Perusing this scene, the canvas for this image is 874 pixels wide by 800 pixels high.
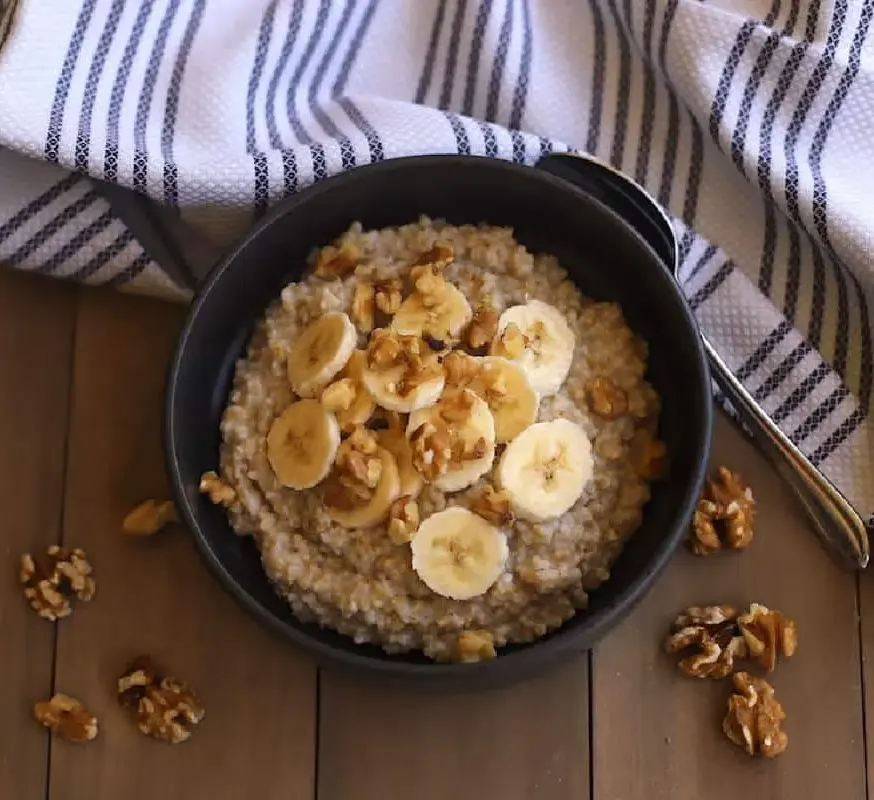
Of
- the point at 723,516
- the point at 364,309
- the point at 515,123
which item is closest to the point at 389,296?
the point at 364,309

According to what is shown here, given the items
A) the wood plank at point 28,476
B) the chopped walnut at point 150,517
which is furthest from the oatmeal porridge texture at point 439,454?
the wood plank at point 28,476

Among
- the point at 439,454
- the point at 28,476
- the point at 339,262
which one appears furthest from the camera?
the point at 28,476

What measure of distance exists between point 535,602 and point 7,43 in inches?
26.8

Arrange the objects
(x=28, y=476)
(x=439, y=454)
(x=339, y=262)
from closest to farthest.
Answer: (x=439, y=454), (x=339, y=262), (x=28, y=476)

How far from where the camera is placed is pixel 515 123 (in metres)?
1.15

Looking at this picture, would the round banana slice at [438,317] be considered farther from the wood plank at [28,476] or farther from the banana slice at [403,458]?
the wood plank at [28,476]

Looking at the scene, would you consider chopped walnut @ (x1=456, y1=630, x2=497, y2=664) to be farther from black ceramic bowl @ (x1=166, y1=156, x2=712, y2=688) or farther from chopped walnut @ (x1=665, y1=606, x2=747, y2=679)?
chopped walnut @ (x1=665, y1=606, x2=747, y2=679)

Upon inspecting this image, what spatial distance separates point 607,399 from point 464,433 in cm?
14

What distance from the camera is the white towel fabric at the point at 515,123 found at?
106cm

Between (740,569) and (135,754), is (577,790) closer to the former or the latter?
(740,569)

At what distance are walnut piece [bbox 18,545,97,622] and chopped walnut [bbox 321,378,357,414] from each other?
13.0 inches

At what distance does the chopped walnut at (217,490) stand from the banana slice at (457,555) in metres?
0.17

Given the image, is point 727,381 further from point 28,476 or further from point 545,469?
point 28,476

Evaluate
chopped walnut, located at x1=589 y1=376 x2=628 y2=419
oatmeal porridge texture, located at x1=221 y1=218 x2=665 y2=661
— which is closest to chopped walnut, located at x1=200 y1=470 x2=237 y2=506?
oatmeal porridge texture, located at x1=221 y1=218 x2=665 y2=661
